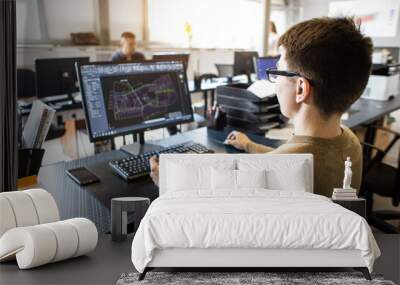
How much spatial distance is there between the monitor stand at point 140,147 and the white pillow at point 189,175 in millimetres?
913

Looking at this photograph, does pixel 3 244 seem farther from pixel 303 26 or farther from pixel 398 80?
pixel 398 80

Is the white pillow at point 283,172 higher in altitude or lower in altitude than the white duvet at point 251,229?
higher

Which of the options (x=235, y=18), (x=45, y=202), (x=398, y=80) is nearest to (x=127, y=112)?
(x=45, y=202)

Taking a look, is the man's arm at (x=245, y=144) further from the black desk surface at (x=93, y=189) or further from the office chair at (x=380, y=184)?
the office chair at (x=380, y=184)

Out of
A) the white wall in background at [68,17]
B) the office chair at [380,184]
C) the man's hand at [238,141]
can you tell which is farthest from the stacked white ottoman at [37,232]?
the white wall in background at [68,17]

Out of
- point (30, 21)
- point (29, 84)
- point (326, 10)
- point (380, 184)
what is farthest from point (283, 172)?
point (326, 10)

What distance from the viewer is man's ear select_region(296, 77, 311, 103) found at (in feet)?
3.49

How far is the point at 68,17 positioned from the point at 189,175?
5001 mm

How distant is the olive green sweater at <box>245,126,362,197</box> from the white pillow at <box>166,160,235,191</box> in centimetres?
34

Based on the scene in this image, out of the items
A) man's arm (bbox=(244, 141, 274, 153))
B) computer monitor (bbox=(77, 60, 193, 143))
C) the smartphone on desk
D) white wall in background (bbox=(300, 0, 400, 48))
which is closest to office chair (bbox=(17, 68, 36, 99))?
computer monitor (bbox=(77, 60, 193, 143))

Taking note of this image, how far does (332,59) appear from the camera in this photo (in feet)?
A: 3.34

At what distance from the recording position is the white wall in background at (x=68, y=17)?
16.1 feet

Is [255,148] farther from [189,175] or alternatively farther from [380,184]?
[380,184]

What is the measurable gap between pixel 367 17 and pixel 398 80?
4500mm
